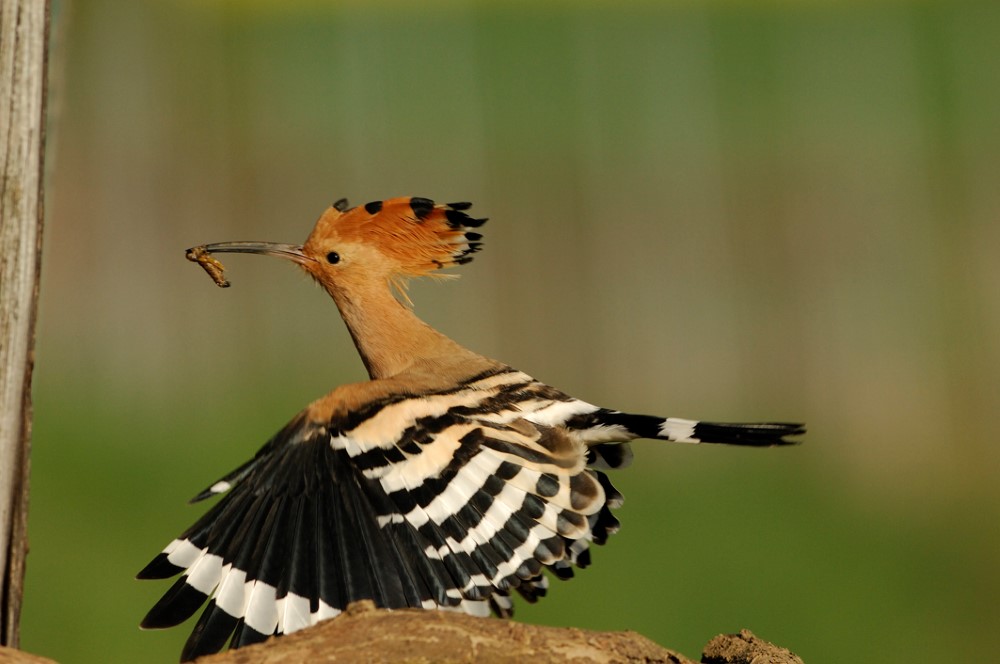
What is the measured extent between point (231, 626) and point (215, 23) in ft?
9.80

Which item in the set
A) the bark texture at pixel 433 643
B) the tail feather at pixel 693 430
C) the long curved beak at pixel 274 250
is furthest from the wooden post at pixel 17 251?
the tail feather at pixel 693 430

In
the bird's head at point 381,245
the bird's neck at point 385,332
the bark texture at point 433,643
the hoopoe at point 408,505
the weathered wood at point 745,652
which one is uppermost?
the bird's head at point 381,245

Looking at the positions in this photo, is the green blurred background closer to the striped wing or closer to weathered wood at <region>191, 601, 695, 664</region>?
the striped wing

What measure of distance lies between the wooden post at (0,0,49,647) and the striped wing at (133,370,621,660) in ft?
0.63

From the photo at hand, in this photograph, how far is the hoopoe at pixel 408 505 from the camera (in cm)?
151

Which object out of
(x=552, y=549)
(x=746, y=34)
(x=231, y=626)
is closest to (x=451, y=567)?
(x=552, y=549)

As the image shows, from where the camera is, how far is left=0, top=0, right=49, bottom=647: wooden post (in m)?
1.49

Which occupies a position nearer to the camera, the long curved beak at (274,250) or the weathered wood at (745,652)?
the weathered wood at (745,652)

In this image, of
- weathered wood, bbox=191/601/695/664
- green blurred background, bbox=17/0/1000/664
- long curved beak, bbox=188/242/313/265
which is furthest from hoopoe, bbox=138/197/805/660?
green blurred background, bbox=17/0/1000/664

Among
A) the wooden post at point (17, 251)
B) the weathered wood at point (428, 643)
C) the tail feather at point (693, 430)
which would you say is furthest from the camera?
the tail feather at point (693, 430)

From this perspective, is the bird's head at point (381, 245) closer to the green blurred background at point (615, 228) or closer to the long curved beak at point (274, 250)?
the long curved beak at point (274, 250)

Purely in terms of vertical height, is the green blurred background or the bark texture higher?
the green blurred background

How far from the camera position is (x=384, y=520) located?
1.58m

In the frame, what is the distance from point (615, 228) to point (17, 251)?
2.69m
